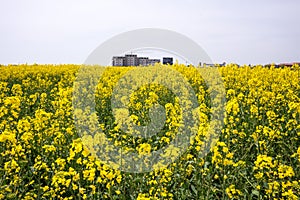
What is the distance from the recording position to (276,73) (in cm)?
1033

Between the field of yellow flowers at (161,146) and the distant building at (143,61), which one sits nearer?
the field of yellow flowers at (161,146)

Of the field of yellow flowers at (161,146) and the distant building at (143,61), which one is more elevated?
the distant building at (143,61)

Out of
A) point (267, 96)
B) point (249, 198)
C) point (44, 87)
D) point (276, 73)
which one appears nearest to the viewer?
point (249, 198)

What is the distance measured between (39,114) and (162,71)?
817cm

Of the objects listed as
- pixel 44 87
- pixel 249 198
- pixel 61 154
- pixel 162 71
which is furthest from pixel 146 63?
pixel 249 198

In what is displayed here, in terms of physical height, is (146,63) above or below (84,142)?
above

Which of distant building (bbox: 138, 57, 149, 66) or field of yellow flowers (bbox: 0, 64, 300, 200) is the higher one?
distant building (bbox: 138, 57, 149, 66)

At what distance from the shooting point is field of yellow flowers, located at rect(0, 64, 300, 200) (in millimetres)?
3551

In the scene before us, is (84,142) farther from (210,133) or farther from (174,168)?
(210,133)

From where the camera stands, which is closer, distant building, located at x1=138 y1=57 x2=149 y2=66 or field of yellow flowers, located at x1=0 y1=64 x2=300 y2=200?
field of yellow flowers, located at x1=0 y1=64 x2=300 y2=200

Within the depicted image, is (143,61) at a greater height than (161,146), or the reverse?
(143,61)

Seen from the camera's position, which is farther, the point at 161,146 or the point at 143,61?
the point at 143,61

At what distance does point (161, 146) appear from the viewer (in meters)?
5.05

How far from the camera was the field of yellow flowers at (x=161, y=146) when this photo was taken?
3.55 metres
